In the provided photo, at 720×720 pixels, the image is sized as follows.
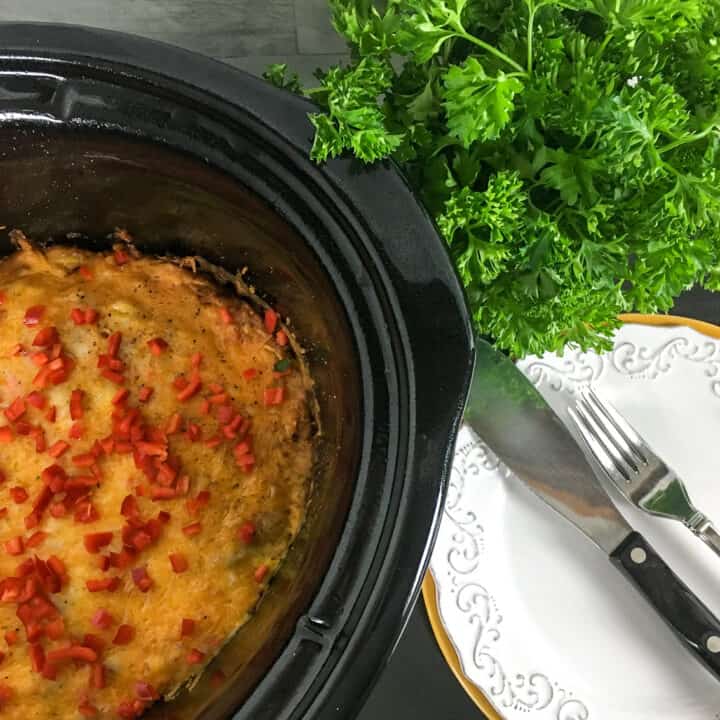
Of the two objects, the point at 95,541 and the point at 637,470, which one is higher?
the point at 95,541

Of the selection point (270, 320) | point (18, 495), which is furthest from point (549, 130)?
point (18, 495)

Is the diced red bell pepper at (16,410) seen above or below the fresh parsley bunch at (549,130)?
above

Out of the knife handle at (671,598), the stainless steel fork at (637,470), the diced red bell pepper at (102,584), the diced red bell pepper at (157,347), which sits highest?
the diced red bell pepper at (157,347)

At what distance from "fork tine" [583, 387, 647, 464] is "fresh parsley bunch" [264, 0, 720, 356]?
0.77 feet

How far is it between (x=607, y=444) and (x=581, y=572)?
0.19 m

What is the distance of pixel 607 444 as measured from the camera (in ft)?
3.88

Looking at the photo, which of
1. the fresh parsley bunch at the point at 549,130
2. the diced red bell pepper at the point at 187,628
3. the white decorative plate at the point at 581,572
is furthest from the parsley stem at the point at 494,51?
the diced red bell pepper at the point at 187,628

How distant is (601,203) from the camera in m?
0.92

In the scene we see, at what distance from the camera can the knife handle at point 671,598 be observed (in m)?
1.10

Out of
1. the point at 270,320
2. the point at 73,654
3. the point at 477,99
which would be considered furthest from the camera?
the point at 270,320

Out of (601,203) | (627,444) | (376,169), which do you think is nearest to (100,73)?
(376,169)

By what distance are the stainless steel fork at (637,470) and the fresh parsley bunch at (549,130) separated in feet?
0.82

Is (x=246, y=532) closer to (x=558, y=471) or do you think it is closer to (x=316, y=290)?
(x=316, y=290)

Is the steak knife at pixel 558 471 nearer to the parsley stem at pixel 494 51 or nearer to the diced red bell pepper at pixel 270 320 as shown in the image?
the diced red bell pepper at pixel 270 320
